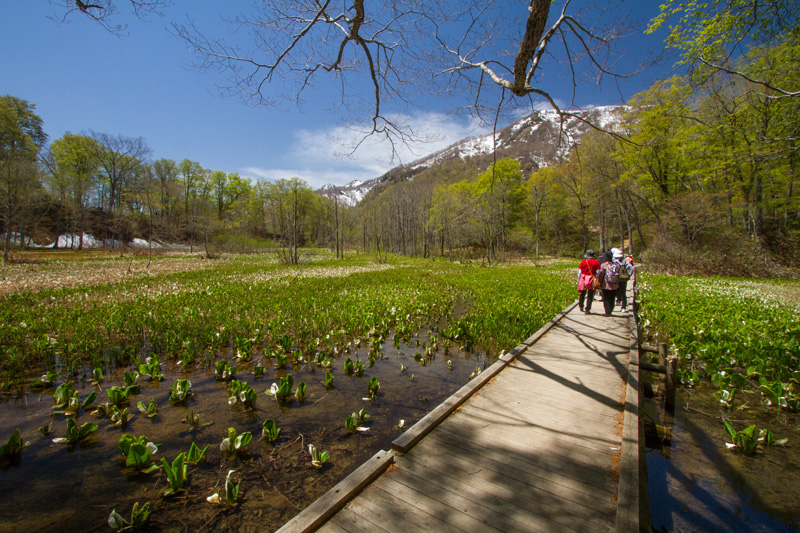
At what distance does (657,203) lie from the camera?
27547 millimetres

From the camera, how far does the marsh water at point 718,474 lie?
9.38 feet

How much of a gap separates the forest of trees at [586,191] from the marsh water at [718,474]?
401 cm

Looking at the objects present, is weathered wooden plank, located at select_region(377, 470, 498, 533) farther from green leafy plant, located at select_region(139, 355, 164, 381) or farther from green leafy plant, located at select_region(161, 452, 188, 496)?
green leafy plant, located at select_region(139, 355, 164, 381)

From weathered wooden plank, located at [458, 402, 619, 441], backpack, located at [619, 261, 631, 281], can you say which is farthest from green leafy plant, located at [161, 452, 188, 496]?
backpack, located at [619, 261, 631, 281]

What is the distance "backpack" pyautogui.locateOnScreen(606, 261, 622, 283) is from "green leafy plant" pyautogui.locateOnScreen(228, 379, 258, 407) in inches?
345

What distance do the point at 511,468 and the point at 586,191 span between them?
38.3 m

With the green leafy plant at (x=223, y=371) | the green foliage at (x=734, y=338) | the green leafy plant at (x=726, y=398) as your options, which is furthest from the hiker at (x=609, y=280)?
the green leafy plant at (x=223, y=371)

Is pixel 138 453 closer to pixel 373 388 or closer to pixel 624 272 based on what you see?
pixel 373 388

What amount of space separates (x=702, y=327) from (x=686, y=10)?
31.4 feet

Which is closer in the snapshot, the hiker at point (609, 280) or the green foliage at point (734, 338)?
the green foliage at point (734, 338)

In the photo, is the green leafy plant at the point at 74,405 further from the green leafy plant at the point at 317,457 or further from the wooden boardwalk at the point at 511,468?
the wooden boardwalk at the point at 511,468

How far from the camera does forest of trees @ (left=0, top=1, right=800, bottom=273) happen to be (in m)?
10.0

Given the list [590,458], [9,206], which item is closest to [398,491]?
[590,458]

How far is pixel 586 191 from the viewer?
34.2 meters
